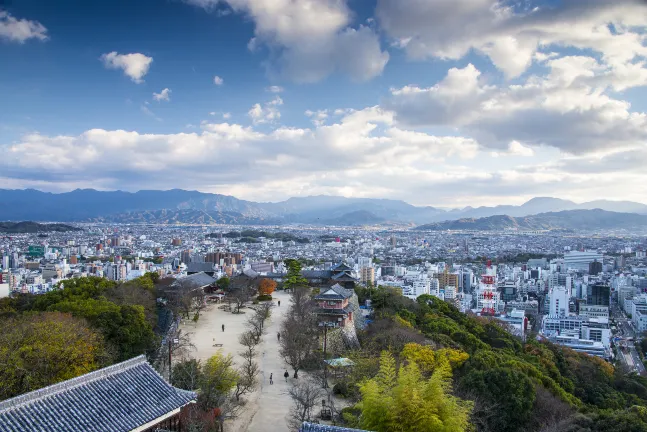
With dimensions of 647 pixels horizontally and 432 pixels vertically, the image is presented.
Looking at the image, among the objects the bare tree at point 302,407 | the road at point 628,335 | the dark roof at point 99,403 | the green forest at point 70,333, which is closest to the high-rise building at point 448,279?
the road at point 628,335

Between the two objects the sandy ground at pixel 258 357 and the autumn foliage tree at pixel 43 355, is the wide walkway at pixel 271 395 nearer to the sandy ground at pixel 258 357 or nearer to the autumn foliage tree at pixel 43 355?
the sandy ground at pixel 258 357

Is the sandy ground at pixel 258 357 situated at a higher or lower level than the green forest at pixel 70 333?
lower

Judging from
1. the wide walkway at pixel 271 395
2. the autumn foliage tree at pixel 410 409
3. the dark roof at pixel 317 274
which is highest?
the autumn foliage tree at pixel 410 409

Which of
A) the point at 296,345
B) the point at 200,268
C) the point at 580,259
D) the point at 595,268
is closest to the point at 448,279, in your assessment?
the point at 595,268

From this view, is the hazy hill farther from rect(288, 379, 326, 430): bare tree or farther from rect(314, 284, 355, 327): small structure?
rect(288, 379, 326, 430): bare tree

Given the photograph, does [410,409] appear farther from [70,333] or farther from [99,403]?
[70,333]

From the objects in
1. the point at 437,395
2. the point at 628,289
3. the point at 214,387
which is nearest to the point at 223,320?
the point at 214,387

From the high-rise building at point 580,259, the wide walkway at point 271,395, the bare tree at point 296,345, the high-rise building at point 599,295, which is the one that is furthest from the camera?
the high-rise building at point 580,259
